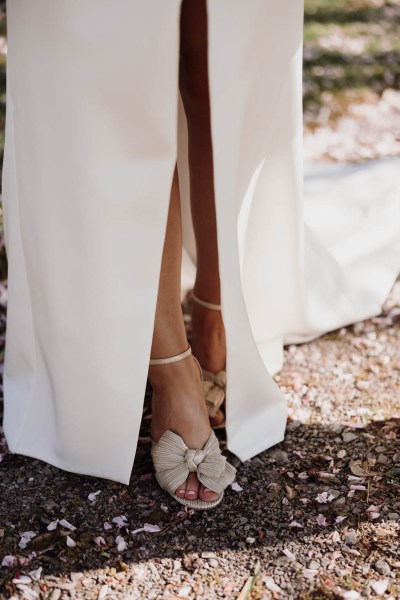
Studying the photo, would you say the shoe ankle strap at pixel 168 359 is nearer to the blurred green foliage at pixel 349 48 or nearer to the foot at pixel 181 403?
the foot at pixel 181 403

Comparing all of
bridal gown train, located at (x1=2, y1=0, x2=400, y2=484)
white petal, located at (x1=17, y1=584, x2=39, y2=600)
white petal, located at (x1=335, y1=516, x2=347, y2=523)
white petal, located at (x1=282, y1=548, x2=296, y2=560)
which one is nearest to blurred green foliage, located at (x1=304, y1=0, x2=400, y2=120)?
bridal gown train, located at (x1=2, y1=0, x2=400, y2=484)

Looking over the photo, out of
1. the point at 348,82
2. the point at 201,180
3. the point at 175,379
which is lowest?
the point at 175,379

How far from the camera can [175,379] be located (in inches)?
75.3

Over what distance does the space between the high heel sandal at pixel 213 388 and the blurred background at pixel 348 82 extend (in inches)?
33.0

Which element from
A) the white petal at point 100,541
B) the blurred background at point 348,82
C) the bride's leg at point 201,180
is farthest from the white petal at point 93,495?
the blurred background at point 348,82

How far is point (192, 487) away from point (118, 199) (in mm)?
698

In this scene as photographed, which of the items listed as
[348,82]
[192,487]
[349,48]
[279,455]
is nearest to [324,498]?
[279,455]

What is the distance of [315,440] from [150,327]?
24.4 inches

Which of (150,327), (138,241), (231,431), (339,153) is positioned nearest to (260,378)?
(231,431)

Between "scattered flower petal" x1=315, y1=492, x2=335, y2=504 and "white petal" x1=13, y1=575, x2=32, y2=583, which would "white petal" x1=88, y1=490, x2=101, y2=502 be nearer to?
"white petal" x1=13, y1=575, x2=32, y2=583

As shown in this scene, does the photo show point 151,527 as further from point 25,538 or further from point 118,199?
point 118,199

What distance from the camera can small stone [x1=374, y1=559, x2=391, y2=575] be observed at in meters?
1.63

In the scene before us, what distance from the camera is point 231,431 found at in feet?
6.35

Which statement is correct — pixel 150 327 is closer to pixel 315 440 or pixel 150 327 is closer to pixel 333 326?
pixel 315 440
